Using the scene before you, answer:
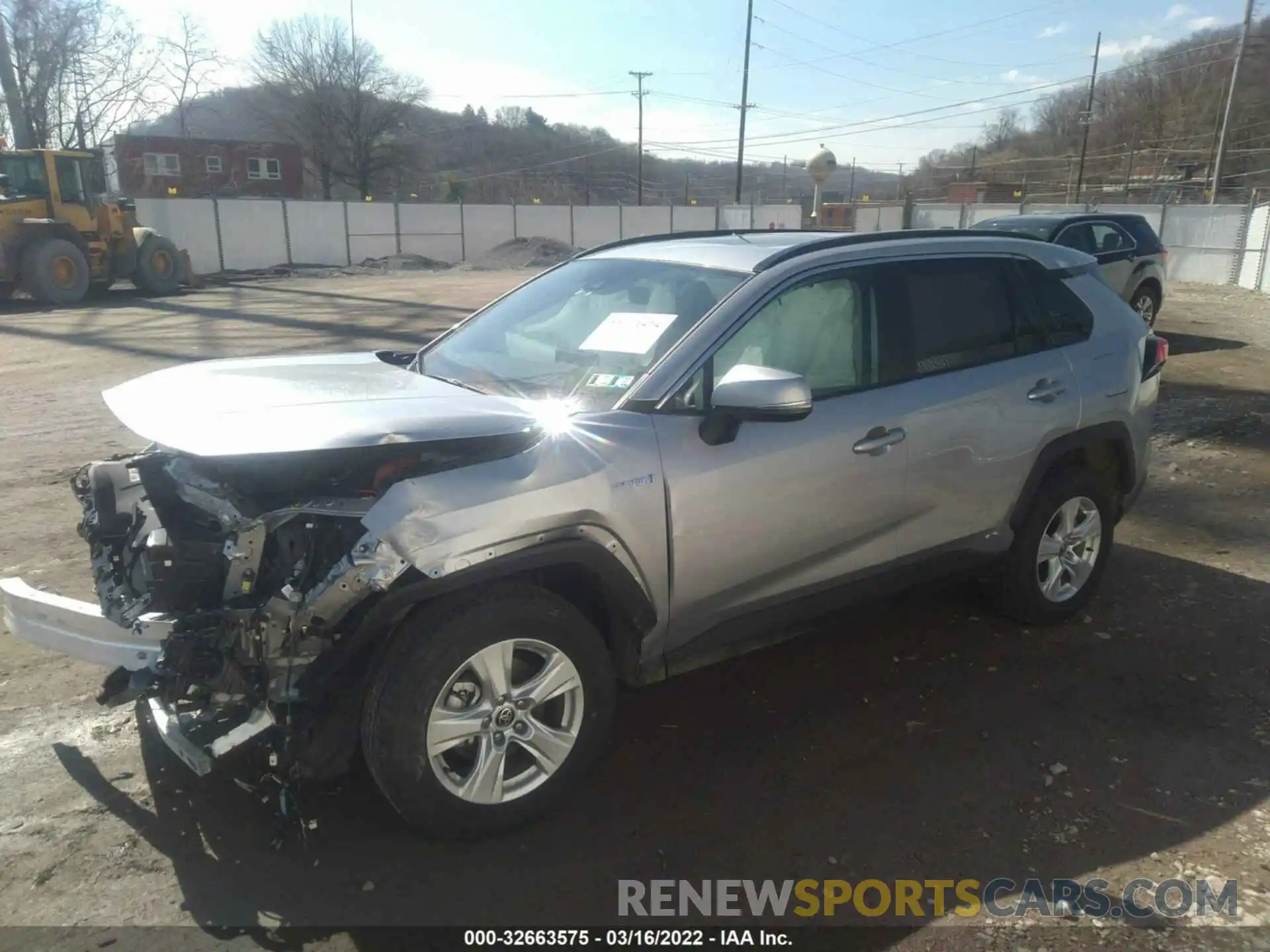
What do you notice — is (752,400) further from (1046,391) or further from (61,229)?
(61,229)

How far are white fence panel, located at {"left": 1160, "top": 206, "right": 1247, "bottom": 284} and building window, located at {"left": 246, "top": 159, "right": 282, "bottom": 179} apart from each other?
52824 mm

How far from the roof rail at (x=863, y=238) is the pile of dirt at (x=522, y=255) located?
30025 millimetres

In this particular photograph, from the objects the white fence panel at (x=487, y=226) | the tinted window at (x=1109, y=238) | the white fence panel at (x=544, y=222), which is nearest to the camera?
the tinted window at (x=1109, y=238)

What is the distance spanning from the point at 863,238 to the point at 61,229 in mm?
20372

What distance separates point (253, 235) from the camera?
100 feet

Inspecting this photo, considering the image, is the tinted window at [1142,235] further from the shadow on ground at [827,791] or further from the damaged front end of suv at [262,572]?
the damaged front end of suv at [262,572]

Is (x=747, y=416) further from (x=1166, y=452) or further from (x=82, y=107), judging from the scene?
(x=82, y=107)

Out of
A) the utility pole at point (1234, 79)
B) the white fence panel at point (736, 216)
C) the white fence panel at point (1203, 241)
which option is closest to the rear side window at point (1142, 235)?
the white fence panel at point (1203, 241)

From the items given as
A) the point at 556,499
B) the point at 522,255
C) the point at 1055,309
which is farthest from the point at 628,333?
the point at 522,255

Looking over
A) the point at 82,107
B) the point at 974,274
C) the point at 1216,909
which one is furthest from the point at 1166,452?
the point at 82,107

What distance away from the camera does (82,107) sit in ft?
132

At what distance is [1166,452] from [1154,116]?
73918 millimetres

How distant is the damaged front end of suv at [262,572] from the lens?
98.2 inches

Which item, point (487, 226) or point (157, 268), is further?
point (487, 226)
